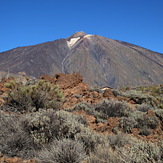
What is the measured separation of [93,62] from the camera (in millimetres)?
132750

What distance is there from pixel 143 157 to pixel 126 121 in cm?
331

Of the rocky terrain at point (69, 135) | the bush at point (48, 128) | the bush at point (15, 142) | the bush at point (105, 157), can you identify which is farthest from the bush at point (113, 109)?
the bush at point (105, 157)

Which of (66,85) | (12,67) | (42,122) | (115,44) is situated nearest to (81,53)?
(115,44)

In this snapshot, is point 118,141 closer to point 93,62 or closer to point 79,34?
point 93,62

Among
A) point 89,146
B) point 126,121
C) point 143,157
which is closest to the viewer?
point 143,157

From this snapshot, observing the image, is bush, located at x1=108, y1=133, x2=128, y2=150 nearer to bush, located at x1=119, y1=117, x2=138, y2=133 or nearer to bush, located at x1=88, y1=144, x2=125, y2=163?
bush, located at x1=88, y1=144, x2=125, y2=163

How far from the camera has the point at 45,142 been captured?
11.0 ft

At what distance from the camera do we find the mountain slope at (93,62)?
11556 cm

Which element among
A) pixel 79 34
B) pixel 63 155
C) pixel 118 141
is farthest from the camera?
pixel 79 34

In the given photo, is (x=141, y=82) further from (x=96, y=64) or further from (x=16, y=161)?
(x=16, y=161)

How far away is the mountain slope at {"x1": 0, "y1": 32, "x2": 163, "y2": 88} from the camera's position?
11556 centimetres

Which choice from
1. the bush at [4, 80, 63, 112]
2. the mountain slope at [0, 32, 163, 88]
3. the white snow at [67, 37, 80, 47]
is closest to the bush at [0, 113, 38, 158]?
the bush at [4, 80, 63, 112]

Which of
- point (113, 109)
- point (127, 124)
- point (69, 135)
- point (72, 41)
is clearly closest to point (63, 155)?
point (69, 135)

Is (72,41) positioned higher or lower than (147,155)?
higher
